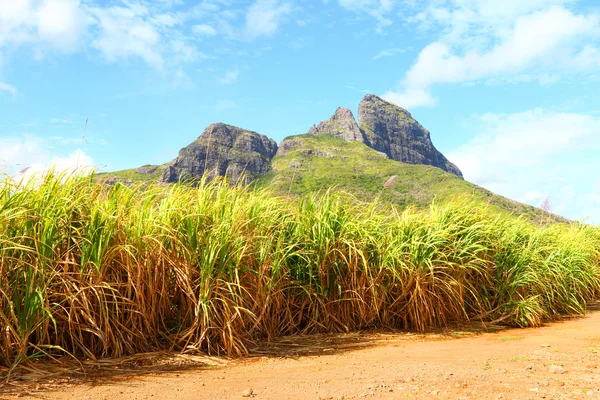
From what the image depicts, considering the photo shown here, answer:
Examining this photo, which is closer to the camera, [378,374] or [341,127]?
[378,374]

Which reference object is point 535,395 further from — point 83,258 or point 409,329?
point 83,258

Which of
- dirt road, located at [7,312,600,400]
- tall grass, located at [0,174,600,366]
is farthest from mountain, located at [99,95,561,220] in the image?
dirt road, located at [7,312,600,400]

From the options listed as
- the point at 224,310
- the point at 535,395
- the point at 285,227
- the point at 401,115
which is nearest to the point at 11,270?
the point at 224,310

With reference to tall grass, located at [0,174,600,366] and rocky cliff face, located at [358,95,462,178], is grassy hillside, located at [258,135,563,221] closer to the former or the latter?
rocky cliff face, located at [358,95,462,178]

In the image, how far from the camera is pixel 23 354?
2.94 metres

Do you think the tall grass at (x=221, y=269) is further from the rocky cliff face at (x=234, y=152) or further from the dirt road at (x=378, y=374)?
the rocky cliff face at (x=234, y=152)

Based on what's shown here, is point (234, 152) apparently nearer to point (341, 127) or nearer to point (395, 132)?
point (341, 127)

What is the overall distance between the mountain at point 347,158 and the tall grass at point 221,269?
5697cm

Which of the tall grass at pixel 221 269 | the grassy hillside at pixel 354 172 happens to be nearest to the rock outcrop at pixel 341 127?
the grassy hillside at pixel 354 172

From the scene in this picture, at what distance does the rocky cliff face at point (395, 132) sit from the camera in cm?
15625

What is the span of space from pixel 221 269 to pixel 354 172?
97.2 m

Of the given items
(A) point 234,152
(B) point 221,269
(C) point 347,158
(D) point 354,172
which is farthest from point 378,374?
(A) point 234,152

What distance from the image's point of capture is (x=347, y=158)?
111312 millimetres

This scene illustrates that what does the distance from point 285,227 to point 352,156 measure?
359ft
